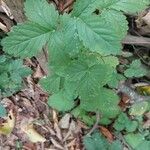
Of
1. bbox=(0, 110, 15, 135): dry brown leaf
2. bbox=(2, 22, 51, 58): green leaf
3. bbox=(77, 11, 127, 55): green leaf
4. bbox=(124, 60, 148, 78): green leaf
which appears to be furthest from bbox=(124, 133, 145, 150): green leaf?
bbox=(2, 22, 51, 58): green leaf

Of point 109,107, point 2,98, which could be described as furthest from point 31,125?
point 109,107

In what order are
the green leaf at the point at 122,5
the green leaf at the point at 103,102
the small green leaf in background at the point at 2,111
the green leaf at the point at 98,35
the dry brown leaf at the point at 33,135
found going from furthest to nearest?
the dry brown leaf at the point at 33,135
the small green leaf in background at the point at 2,111
the green leaf at the point at 103,102
the green leaf at the point at 122,5
the green leaf at the point at 98,35

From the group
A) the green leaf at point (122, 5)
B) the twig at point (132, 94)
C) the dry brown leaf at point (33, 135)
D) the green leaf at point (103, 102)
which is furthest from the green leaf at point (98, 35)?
the dry brown leaf at point (33, 135)

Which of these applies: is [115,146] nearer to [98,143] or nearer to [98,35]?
[98,143]

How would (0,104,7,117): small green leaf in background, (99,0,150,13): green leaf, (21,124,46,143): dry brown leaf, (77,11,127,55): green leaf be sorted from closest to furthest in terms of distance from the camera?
(77,11,127,55): green leaf
(99,0,150,13): green leaf
(0,104,7,117): small green leaf in background
(21,124,46,143): dry brown leaf

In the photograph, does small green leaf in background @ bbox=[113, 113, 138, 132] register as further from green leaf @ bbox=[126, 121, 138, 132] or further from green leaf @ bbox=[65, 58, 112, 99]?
green leaf @ bbox=[65, 58, 112, 99]

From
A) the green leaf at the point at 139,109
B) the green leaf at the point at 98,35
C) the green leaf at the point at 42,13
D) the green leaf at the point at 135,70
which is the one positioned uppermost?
the green leaf at the point at 42,13

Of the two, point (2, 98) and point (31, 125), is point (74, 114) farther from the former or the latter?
point (2, 98)

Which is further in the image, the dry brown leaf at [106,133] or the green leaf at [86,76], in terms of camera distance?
the dry brown leaf at [106,133]

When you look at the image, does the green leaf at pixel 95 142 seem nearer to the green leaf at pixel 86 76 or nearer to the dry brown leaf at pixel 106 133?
the dry brown leaf at pixel 106 133
